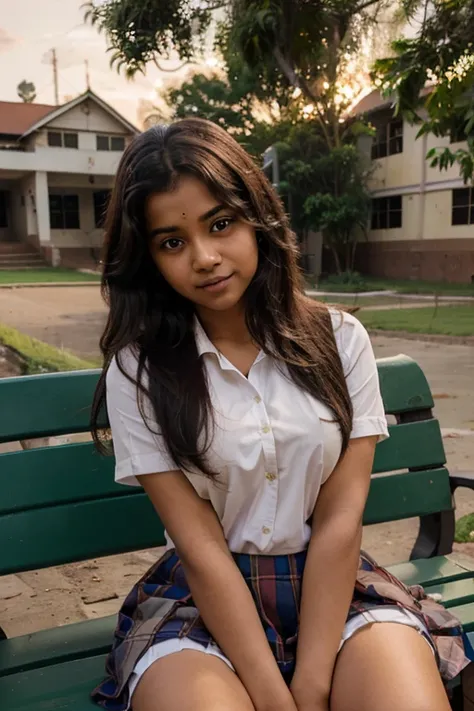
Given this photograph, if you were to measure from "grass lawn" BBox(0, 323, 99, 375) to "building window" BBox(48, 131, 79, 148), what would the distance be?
818 inches

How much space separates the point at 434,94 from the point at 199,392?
9.84 ft

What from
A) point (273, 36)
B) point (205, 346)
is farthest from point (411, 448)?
point (273, 36)

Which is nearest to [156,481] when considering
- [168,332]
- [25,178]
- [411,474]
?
[168,332]

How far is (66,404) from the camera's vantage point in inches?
74.4

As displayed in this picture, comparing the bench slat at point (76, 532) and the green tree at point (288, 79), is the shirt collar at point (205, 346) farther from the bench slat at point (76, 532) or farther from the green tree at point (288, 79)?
the green tree at point (288, 79)

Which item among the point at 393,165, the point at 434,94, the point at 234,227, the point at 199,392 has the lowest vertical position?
the point at 199,392

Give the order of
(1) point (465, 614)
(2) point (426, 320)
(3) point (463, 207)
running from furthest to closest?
(3) point (463, 207) → (2) point (426, 320) → (1) point (465, 614)

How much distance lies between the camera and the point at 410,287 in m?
18.0

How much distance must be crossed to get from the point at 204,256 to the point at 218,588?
68 cm

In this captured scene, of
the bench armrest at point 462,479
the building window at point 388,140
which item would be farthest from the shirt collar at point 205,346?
the building window at point 388,140

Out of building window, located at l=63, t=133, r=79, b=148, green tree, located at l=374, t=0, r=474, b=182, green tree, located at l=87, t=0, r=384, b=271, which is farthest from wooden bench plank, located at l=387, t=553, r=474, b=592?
building window, located at l=63, t=133, r=79, b=148

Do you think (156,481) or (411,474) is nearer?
(156,481)

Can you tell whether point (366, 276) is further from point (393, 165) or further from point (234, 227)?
point (234, 227)

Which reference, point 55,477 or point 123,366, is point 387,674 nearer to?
point 123,366
